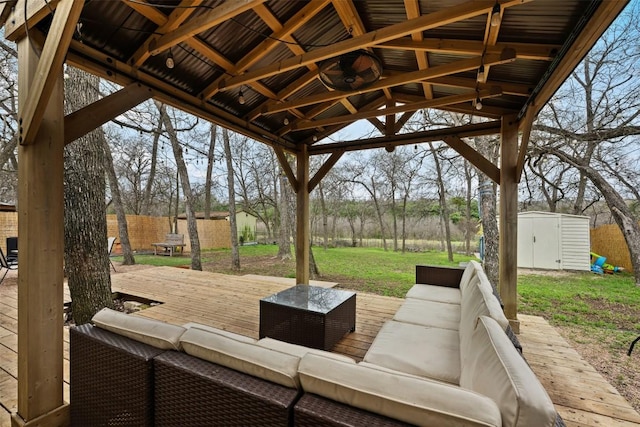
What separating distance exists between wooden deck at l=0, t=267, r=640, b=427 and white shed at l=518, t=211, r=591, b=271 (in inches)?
219

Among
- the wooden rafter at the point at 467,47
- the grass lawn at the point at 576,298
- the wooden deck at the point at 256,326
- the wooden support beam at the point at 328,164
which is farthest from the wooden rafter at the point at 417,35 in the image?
the grass lawn at the point at 576,298

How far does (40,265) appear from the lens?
1.70 metres

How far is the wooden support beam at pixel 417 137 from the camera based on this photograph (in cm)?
372

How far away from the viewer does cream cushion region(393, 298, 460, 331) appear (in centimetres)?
249

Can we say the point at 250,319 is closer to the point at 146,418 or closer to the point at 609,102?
the point at 146,418

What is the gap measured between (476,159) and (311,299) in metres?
2.84

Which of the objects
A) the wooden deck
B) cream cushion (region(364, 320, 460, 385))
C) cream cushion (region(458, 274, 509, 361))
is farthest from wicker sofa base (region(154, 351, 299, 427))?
the wooden deck

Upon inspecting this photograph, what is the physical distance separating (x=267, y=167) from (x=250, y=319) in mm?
10802

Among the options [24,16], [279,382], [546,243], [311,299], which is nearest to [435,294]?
[311,299]

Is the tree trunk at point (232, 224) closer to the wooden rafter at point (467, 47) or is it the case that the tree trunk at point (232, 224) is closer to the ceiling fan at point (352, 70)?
the ceiling fan at point (352, 70)

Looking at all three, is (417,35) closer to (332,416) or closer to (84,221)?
(332,416)

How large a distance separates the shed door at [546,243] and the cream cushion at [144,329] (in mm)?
9869

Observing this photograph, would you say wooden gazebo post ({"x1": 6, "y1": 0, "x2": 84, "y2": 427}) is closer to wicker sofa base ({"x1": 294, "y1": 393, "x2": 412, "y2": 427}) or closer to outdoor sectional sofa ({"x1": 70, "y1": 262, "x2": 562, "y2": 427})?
outdoor sectional sofa ({"x1": 70, "y1": 262, "x2": 562, "y2": 427})

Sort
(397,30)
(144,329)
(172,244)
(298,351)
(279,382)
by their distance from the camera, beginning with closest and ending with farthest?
(279,382) < (298,351) < (144,329) < (397,30) < (172,244)
